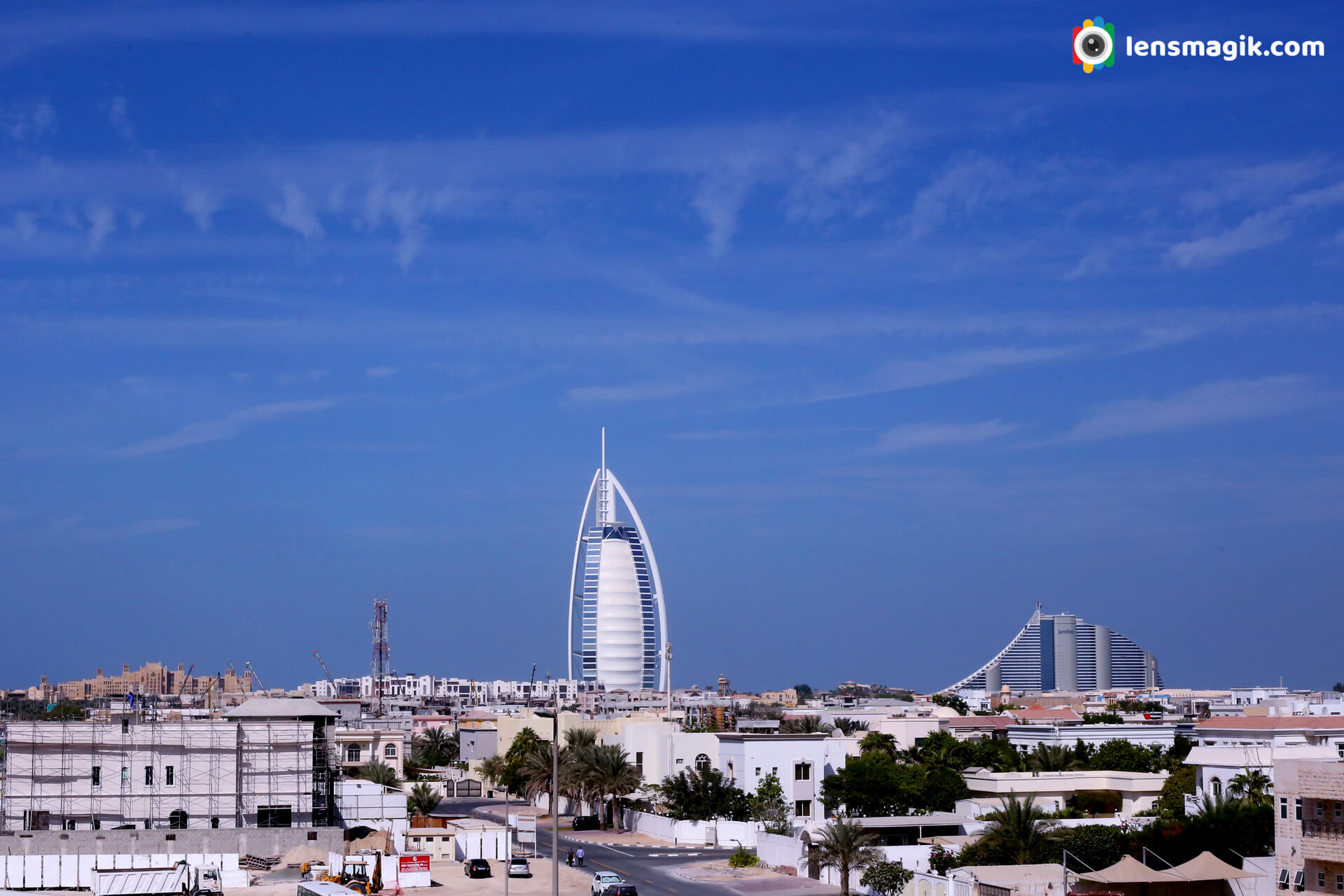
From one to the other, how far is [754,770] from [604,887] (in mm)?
24163

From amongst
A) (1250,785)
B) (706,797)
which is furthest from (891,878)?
(706,797)

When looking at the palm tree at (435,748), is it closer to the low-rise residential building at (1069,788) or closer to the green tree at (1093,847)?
the low-rise residential building at (1069,788)

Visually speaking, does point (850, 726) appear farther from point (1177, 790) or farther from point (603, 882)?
point (603, 882)

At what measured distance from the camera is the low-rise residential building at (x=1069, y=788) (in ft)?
214

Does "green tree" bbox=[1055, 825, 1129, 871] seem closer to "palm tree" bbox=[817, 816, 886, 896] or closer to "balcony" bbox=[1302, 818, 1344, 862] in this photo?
"palm tree" bbox=[817, 816, 886, 896]

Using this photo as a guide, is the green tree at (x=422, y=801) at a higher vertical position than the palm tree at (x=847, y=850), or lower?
lower

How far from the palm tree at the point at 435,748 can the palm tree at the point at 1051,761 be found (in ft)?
197

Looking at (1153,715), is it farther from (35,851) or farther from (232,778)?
(35,851)

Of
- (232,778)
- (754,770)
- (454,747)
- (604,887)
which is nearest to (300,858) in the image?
(232,778)

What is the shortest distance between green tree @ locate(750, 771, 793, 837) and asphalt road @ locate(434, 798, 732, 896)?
326cm

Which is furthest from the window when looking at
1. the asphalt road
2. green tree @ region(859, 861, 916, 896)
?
green tree @ region(859, 861, 916, 896)

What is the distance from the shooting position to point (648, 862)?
61.5 m

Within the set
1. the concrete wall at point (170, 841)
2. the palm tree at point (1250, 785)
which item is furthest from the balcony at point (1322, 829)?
the concrete wall at point (170, 841)

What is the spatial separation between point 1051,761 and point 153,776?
3977 cm
